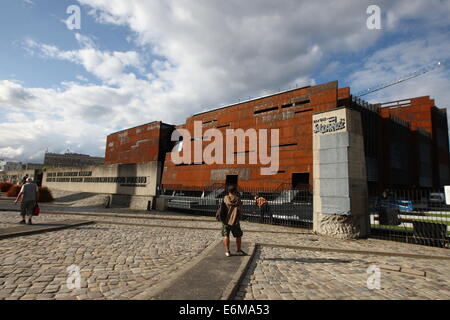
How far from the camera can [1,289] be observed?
140 inches

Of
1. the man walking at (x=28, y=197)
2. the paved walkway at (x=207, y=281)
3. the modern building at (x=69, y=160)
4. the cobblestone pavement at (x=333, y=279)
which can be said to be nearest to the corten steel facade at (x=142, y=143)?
the man walking at (x=28, y=197)

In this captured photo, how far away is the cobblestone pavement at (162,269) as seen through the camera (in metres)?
3.79

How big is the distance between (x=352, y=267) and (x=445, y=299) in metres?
1.79

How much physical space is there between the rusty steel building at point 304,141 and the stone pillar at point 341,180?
14987 mm

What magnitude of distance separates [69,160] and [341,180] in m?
170

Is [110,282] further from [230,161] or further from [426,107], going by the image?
[426,107]

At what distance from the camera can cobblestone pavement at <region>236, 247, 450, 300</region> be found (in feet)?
12.8

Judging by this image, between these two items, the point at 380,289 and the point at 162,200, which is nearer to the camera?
the point at 380,289

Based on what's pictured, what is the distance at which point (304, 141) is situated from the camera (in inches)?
1282
